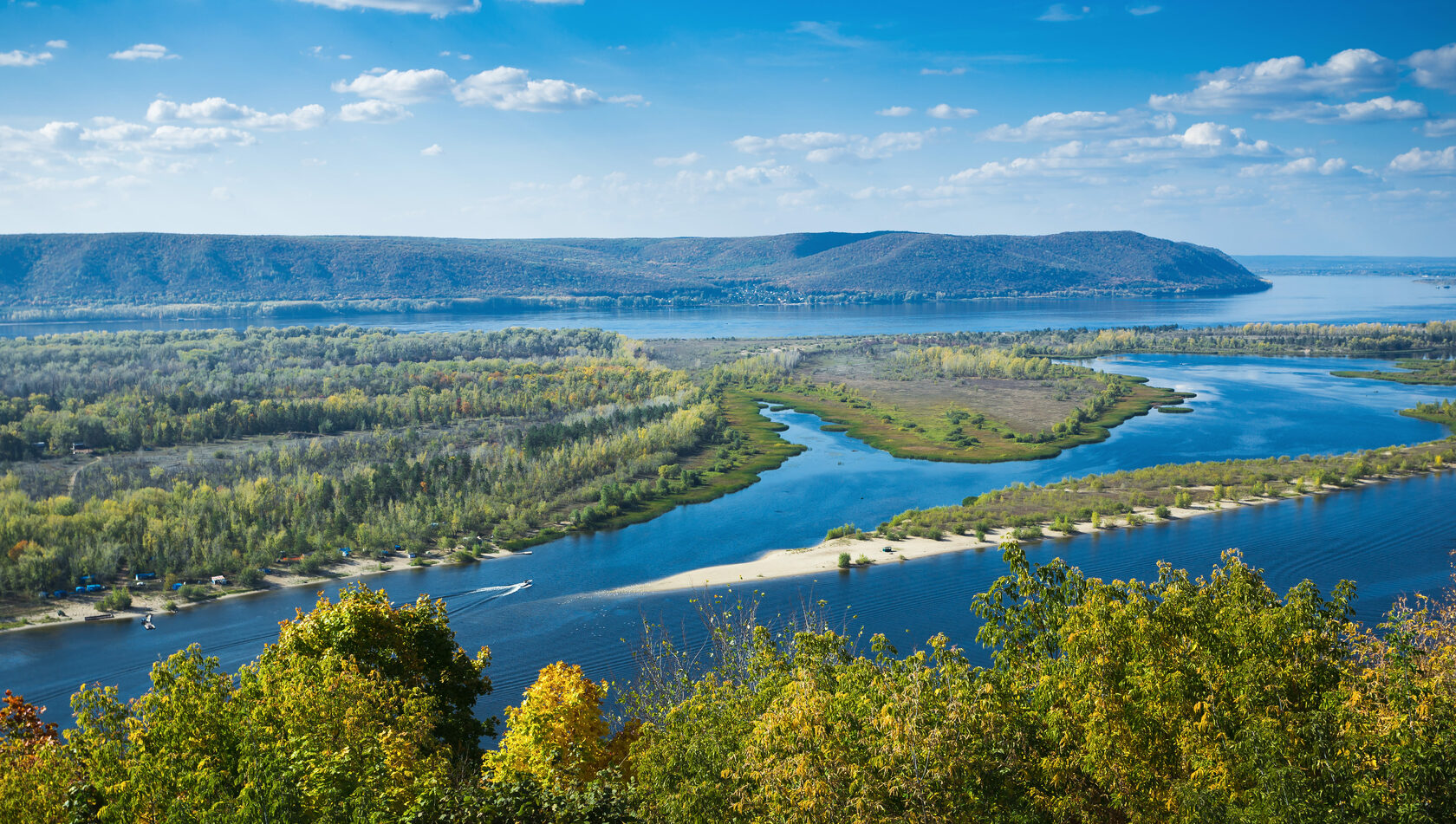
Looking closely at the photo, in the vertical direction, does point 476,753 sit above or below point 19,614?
above

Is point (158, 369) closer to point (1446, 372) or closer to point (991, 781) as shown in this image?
point (991, 781)

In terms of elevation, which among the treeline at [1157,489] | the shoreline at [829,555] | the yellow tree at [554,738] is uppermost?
the yellow tree at [554,738]

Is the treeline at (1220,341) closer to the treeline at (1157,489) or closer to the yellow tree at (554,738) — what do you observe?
the treeline at (1157,489)

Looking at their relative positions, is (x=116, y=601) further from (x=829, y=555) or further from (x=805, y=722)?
(x=805, y=722)

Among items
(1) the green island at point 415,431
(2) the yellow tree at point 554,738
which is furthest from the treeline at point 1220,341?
(2) the yellow tree at point 554,738

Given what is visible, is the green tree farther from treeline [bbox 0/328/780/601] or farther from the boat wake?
treeline [bbox 0/328/780/601]

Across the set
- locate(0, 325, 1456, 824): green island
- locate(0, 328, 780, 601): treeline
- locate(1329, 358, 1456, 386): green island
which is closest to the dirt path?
locate(0, 328, 780, 601): treeline

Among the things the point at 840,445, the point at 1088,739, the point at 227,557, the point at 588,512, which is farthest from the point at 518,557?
the point at 1088,739
